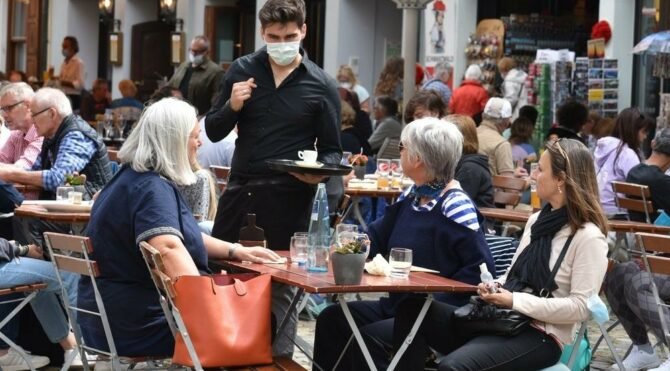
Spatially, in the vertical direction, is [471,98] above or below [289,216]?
above

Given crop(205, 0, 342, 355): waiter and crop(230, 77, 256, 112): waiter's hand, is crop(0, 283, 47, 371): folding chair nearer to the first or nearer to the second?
crop(205, 0, 342, 355): waiter

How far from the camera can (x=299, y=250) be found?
604cm

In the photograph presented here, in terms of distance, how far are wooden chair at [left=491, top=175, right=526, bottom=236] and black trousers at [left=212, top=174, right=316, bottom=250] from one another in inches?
143

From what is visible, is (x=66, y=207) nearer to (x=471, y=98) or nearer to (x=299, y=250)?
(x=299, y=250)

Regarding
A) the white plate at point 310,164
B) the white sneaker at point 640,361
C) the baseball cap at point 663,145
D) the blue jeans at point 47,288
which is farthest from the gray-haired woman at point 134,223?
the baseball cap at point 663,145

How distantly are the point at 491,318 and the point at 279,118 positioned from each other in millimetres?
1914

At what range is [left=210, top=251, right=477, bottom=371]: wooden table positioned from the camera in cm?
525

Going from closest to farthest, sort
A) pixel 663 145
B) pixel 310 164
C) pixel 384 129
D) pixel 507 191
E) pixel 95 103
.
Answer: pixel 310 164 < pixel 663 145 < pixel 507 191 < pixel 384 129 < pixel 95 103

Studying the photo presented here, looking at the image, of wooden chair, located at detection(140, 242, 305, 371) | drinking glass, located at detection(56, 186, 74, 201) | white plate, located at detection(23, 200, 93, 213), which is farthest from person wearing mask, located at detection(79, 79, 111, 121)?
wooden chair, located at detection(140, 242, 305, 371)

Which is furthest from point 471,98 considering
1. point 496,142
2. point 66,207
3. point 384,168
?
point 66,207

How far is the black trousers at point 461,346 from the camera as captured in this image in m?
5.45

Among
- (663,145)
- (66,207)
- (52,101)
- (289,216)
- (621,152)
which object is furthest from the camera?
(621,152)

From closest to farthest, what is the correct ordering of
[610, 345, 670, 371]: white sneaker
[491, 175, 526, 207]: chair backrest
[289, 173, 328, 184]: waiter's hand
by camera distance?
[289, 173, 328, 184]: waiter's hand
[610, 345, 670, 371]: white sneaker
[491, 175, 526, 207]: chair backrest

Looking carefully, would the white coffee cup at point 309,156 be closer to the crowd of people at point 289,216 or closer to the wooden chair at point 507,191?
the crowd of people at point 289,216
